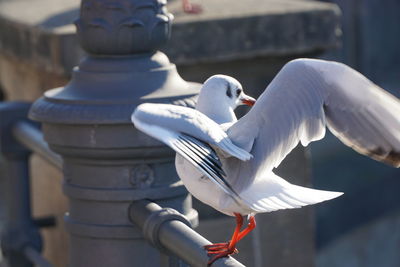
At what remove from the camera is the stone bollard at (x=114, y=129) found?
2299 millimetres

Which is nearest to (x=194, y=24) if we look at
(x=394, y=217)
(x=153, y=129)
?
(x=153, y=129)

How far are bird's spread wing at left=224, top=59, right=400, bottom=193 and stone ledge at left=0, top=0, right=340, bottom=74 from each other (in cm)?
105

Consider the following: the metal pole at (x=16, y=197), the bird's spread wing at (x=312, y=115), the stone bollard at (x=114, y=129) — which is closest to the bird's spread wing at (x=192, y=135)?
the bird's spread wing at (x=312, y=115)

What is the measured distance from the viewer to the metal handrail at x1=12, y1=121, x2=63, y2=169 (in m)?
2.77

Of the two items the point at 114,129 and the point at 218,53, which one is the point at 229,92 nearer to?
the point at 114,129

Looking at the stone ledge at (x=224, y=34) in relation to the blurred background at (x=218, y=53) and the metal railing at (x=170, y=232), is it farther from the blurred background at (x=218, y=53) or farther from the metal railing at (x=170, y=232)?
the metal railing at (x=170, y=232)

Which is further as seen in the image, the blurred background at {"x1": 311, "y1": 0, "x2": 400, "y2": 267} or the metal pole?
the blurred background at {"x1": 311, "y1": 0, "x2": 400, "y2": 267}

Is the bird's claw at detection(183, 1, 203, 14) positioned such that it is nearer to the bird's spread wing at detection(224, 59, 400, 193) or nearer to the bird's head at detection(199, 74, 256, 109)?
the bird's head at detection(199, 74, 256, 109)

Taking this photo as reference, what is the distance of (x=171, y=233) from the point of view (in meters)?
2.04

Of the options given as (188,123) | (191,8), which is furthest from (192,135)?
(191,8)

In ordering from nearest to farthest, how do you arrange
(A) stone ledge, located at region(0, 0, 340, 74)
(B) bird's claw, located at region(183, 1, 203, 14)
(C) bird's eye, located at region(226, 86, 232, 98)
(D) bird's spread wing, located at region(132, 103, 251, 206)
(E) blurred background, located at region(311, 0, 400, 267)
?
(D) bird's spread wing, located at region(132, 103, 251, 206) → (C) bird's eye, located at region(226, 86, 232, 98) → (A) stone ledge, located at region(0, 0, 340, 74) → (B) bird's claw, located at region(183, 1, 203, 14) → (E) blurred background, located at region(311, 0, 400, 267)

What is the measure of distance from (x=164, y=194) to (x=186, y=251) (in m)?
0.42

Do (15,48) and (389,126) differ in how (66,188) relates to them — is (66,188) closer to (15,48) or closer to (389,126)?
(389,126)

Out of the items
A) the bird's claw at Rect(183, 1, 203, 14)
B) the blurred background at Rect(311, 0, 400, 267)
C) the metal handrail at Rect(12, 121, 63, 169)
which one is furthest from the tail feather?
the blurred background at Rect(311, 0, 400, 267)
